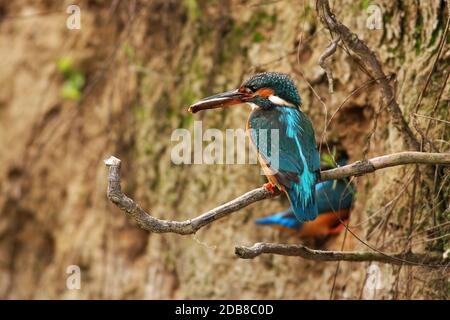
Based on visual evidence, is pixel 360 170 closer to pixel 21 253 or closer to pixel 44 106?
pixel 44 106

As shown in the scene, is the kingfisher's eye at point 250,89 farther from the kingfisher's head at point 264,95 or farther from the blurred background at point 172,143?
the blurred background at point 172,143

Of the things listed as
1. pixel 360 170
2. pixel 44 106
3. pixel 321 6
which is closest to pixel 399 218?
pixel 360 170

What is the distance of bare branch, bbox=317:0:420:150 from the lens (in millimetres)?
3180

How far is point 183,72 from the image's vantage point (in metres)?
5.12

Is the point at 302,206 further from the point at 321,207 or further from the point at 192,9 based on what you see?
the point at 192,9

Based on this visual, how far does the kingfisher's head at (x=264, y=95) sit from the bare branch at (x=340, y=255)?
0.77 meters

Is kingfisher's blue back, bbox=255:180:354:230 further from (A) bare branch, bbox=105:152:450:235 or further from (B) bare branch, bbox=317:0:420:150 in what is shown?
(A) bare branch, bbox=105:152:450:235

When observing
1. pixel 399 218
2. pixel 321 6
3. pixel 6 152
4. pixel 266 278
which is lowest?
pixel 266 278

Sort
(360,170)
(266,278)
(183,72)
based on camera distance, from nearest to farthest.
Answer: (360,170) → (266,278) → (183,72)

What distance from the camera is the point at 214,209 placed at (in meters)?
2.90

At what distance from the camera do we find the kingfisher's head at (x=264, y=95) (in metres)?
3.60

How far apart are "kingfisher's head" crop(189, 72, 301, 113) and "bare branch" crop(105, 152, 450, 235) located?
67 centimetres

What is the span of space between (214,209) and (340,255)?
2.05ft

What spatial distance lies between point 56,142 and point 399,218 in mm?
3200
